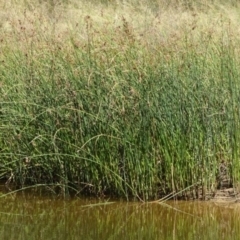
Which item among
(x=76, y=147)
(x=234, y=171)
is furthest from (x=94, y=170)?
(x=234, y=171)

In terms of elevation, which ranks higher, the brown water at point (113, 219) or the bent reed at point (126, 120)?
the bent reed at point (126, 120)

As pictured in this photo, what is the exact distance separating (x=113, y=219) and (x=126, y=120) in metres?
0.84

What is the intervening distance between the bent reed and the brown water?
19cm

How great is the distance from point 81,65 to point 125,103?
1.63 feet

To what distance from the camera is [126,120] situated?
246 inches

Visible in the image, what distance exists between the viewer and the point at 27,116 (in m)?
6.38

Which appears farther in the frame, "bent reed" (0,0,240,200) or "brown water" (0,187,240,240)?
"bent reed" (0,0,240,200)

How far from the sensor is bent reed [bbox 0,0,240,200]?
6.22 m

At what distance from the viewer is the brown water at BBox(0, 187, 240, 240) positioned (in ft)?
18.2

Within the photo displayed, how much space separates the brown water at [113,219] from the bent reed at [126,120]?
0.19 metres

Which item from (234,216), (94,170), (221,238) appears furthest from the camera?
→ (94,170)

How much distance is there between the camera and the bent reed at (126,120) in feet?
20.4

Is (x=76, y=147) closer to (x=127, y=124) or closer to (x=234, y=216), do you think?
(x=127, y=124)

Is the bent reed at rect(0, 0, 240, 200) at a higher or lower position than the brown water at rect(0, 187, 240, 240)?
higher
